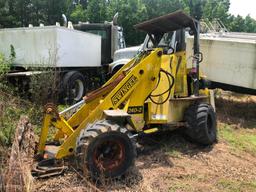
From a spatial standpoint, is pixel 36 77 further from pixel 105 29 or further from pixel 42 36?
pixel 105 29

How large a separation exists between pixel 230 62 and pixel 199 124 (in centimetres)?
444

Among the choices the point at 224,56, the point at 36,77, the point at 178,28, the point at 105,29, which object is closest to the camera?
the point at 178,28

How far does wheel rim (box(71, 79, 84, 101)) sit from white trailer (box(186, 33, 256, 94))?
3.20m

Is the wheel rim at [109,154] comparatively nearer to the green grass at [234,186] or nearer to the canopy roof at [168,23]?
the green grass at [234,186]

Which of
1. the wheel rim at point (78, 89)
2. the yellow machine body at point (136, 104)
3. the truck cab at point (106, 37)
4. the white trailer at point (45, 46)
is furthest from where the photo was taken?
the truck cab at point (106, 37)

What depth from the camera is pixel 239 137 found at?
8.10 meters

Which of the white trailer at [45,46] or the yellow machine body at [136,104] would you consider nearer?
the yellow machine body at [136,104]

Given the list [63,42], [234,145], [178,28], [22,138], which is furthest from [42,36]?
[234,145]

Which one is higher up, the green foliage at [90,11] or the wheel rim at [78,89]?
the green foliage at [90,11]

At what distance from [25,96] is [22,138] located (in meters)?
3.54

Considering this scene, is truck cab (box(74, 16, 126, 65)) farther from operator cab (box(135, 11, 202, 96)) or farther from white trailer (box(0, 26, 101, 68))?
operator cab (box(135, 11, 202, 96))

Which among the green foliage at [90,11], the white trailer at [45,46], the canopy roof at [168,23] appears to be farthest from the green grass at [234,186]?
the green foliage at [90,11]

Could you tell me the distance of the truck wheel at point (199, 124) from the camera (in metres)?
6.74

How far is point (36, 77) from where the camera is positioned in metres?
7.86
